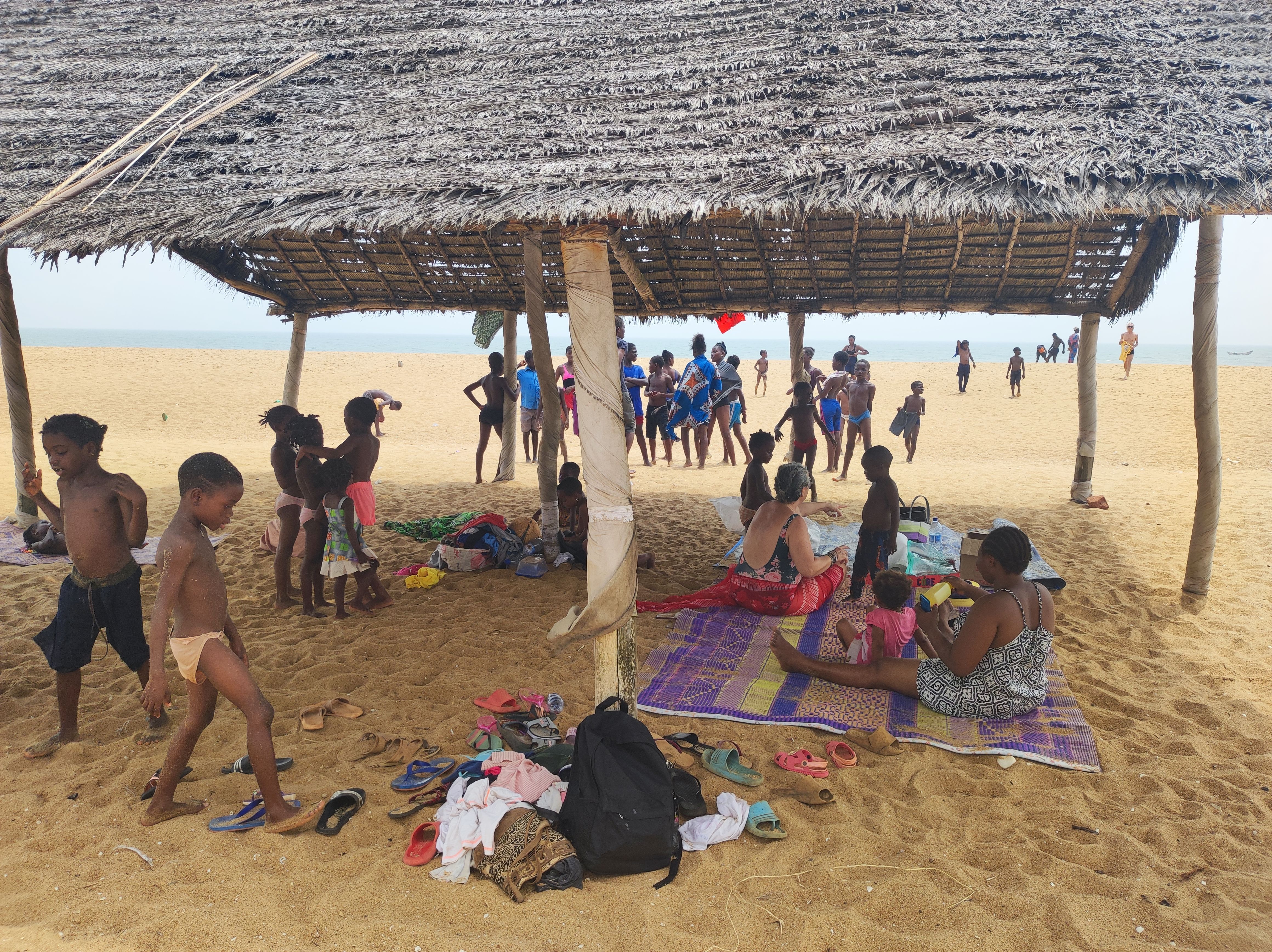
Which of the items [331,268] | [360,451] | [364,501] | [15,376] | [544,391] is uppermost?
[331,268]

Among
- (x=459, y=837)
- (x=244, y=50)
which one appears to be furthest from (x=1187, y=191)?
(x=244, y=50)

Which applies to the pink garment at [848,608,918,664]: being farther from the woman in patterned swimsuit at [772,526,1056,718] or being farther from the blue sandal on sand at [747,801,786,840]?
the blue sandal on sand at [747,801,786,840]

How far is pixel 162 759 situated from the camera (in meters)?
3.42

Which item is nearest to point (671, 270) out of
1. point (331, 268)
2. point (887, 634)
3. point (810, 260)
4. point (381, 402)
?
point (810, 260)

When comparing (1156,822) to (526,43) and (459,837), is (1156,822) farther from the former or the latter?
(526,43)

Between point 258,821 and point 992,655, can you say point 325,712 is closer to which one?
point 258,821

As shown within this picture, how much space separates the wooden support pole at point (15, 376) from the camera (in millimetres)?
6766

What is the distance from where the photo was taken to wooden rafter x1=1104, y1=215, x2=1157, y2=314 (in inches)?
260

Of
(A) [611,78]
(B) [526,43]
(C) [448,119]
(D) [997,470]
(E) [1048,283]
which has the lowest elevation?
(D) [997,470]

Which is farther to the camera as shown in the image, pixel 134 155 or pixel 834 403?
pixel 834 403

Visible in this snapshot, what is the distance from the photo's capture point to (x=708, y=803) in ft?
10.4

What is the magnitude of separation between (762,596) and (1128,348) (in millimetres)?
22611

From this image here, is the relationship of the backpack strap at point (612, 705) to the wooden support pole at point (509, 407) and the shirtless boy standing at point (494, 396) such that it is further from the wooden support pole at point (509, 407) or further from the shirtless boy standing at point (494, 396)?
the shirtless boy standing at point (494, 396)

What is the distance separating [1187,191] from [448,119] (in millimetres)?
3975
